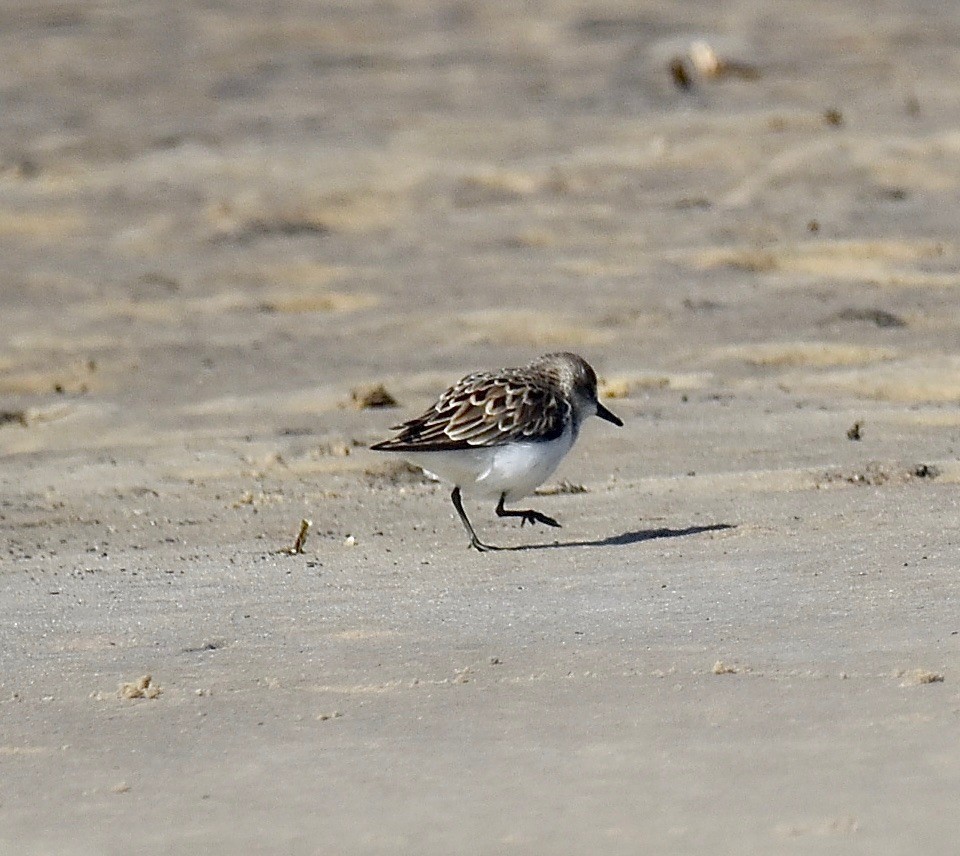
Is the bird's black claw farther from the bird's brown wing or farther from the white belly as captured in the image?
the bird's brown wing

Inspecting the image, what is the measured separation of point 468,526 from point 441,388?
3000mm

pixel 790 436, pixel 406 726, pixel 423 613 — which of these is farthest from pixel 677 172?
pixel 406 726

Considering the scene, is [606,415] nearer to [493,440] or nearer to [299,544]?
[493,440]

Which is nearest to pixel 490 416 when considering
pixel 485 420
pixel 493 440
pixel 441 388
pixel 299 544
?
pixel 485 420

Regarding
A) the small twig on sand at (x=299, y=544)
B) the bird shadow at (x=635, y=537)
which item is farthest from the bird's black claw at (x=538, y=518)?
the small twig on sand at (x=299, y=544)

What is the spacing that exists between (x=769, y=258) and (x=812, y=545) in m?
6.09

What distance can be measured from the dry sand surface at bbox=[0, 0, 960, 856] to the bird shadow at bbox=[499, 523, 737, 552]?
4cm

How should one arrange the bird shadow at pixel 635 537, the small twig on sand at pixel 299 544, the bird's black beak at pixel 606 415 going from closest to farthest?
the small twig on sand at pixel 299 544 → the bird shadow at pixel 635 537 → the bird's black beak at pixel 606 415

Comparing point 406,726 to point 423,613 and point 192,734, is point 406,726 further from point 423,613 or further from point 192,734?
point 423,613

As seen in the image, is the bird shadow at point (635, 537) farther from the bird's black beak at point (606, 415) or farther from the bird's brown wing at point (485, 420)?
the bird's black beak at point (606, 415)

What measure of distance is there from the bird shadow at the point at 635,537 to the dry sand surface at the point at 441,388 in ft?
0.14

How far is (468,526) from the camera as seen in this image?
7680 mm

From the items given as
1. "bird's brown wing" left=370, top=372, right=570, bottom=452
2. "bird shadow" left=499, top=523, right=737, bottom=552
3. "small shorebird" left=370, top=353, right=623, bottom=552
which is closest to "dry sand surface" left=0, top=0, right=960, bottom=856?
"bird shadow" left=499, top=523, right=737, bottom=552

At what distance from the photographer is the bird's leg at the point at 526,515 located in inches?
309
